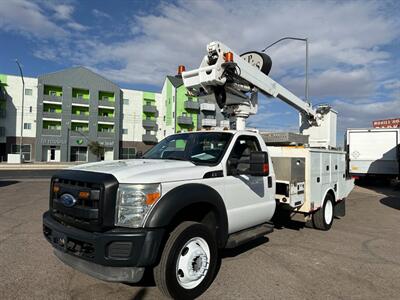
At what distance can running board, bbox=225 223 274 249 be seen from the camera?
14.6 feet

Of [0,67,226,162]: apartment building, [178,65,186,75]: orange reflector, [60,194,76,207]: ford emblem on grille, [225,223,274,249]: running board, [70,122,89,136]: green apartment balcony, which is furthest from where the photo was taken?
[70,122,89,136]: green apartment balcony

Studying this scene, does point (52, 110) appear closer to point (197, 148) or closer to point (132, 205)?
point (197, 148)

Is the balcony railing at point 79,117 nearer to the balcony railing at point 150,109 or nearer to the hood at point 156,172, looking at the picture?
the balcony railing at point 150,109

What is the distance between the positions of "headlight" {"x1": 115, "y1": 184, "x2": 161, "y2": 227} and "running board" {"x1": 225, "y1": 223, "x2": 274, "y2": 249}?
1556mm

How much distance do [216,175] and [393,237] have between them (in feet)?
16.4

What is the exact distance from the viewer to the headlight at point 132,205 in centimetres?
335

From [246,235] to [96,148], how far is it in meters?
48.8

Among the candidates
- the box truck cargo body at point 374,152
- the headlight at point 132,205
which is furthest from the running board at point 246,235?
the box truck cargo body at point 374,152

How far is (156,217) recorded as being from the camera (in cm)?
334

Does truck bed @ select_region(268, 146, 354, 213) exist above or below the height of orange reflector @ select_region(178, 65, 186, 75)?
below

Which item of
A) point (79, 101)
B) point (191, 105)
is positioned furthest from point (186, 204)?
point (191, 105)

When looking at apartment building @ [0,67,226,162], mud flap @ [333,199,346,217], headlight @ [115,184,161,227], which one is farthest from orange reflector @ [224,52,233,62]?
apartment building @ [0,67,226,162]

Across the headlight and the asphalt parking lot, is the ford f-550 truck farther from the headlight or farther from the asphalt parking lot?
the asphalt parking lot

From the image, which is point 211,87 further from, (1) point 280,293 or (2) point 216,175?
(1) point 280,293
